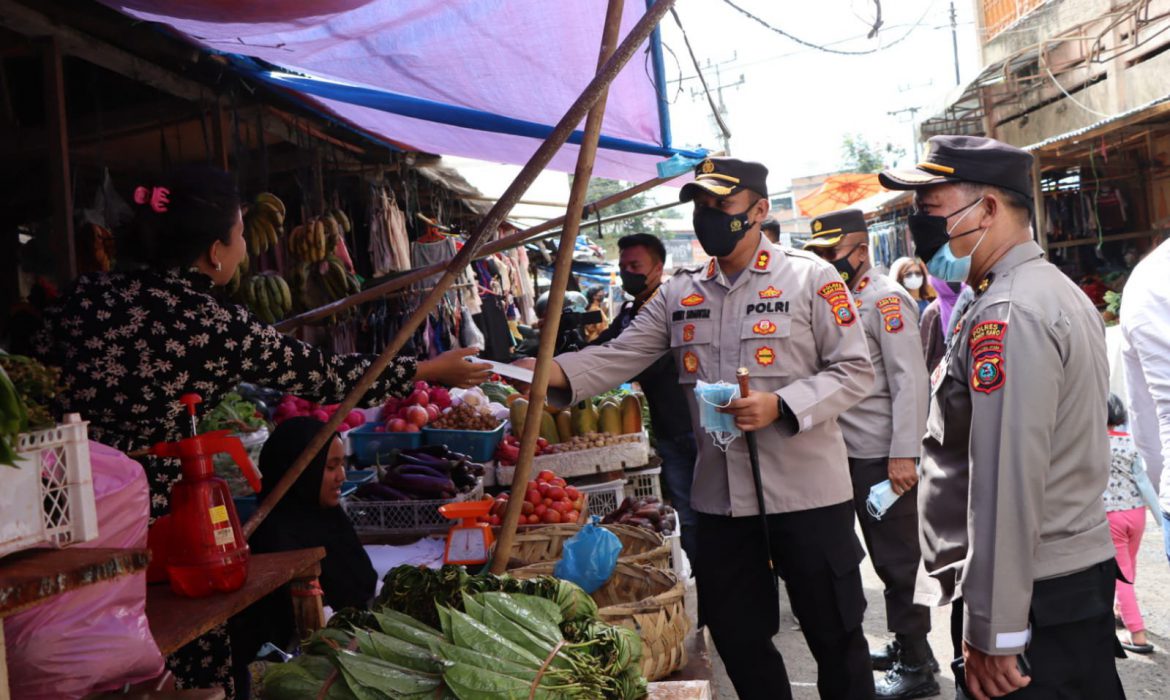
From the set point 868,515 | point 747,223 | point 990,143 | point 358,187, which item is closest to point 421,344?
point 358,187

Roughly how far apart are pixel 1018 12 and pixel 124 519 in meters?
20.2

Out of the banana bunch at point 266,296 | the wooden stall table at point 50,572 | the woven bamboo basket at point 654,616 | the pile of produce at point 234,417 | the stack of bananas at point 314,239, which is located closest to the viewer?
the wooden stall table at point 50,572

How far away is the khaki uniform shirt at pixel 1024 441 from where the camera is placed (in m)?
2.19

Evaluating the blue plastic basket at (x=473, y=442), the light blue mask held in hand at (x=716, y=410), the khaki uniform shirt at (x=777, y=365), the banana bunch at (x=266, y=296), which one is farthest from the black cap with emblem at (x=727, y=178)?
the banana bunch at (x=266, y=296)

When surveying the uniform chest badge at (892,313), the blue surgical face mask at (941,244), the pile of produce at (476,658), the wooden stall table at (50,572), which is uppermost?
the blue surgical face mask at (941,244)

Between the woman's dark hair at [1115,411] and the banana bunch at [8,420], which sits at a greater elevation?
the banana bunch at [8,420]

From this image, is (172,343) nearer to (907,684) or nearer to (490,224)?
(490,224)

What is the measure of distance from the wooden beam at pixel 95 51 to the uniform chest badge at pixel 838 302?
11.1ft

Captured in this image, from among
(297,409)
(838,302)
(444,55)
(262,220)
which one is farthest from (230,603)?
(297,409)

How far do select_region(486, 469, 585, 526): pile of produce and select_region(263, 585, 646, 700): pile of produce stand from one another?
84.1 inches

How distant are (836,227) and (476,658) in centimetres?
394

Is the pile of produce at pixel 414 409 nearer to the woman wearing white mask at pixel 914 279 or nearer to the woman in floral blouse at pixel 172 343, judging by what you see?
A: the woman in floral blouse at pixel 172 343

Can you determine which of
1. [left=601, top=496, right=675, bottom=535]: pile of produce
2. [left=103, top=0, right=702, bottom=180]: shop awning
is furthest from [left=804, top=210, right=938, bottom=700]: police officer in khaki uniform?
[left=103, top=0, right=702, bottom=180]: shop awning

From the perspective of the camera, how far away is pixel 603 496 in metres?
5.58
